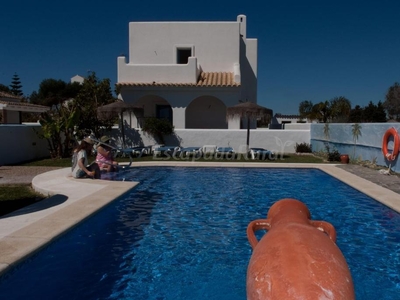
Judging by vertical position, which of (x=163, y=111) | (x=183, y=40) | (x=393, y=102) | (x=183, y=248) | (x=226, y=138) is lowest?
(x=183, y=248)

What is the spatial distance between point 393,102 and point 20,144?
167 feet

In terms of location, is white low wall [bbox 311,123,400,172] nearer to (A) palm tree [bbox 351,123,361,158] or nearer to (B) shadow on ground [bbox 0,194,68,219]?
(A) palm tree [bbox 351,123,361,158]

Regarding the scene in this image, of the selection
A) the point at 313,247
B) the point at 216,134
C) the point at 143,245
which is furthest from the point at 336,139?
the point at 313,247

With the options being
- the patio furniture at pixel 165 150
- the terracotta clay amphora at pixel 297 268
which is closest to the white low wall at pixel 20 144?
the patio furniture at pixel 165 150

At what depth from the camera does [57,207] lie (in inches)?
286

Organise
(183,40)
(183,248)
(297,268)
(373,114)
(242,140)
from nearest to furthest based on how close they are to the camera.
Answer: (297,268), (183,248), (242,140), (183,40), (373,114)

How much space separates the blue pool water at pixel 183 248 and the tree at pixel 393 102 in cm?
4795

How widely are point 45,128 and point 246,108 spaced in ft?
31.3

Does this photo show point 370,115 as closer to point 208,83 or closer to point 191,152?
point 208,83

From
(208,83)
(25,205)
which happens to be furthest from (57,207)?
(208,83)

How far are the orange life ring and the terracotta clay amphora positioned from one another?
11.9m

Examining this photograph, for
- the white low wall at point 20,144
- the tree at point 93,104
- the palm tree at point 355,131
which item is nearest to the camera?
the white low wall at point 20,144

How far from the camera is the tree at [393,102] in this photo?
2046 inches

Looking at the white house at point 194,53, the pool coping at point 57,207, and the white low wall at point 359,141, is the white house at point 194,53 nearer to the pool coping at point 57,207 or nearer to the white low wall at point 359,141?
the white low wall at point 359,141
